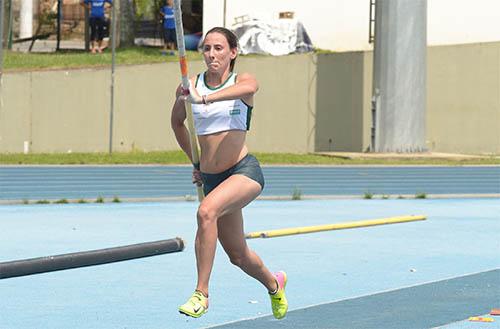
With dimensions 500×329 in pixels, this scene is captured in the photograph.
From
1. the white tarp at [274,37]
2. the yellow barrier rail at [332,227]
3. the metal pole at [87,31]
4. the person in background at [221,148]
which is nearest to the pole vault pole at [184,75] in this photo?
the person in background at [221,148]

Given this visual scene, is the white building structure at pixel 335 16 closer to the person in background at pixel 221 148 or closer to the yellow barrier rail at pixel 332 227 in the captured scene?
the yellow barrier rail at pixel 332 227

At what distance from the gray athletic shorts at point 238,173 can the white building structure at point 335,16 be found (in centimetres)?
2370

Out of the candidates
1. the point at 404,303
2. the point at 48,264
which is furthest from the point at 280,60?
the point at 48,264

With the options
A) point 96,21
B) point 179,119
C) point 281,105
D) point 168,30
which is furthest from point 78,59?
point 179,119

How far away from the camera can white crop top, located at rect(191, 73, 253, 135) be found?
25.2ft

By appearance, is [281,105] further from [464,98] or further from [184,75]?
[184,75]

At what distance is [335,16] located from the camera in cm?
3241

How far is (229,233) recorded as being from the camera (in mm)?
7793

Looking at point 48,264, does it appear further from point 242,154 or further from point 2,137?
point 2,137

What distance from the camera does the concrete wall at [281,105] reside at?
26203 millimetres

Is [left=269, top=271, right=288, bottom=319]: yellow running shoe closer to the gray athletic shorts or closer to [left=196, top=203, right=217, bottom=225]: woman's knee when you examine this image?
the gray athletic shorts

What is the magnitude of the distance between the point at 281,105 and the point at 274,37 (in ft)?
7.15

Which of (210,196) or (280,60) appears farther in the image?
(280,60)

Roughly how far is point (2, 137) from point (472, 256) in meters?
15.4
